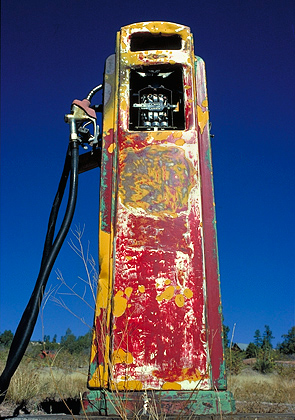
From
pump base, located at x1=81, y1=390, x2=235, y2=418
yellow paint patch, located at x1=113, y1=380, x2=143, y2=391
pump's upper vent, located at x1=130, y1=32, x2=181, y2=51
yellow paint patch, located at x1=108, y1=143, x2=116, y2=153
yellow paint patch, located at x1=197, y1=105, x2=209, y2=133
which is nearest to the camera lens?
pump base, located at x1=81, y1=390, x2=235, y2=418

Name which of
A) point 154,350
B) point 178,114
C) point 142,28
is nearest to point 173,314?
point 154,350

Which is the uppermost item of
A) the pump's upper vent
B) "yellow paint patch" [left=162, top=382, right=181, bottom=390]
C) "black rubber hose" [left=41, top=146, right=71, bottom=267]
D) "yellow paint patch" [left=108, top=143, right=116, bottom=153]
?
the pump's upper vent

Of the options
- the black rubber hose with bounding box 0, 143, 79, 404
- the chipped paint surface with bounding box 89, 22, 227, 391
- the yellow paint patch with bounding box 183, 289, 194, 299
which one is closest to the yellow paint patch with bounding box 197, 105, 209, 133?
the chipped paint surface with bounding box 89, 22, 227, 391

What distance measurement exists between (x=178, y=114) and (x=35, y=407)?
10.3 ft

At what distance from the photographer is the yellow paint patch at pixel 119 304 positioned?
2.69m

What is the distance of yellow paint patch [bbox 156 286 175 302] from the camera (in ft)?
8.93

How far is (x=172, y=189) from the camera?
3027 mm

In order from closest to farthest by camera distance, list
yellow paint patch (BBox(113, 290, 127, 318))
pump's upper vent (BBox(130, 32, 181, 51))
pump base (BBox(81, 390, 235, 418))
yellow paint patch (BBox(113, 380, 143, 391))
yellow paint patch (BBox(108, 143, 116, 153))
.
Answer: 1. pump base (BBox(81, 390, 235, 418))
2. yellow paint patch (BBox(113, 380, 143, 391))
3. yellow paint patch (BBox(113, 290, 127, 318))
4. yellow paint patch (BBox(108, 143, 116, 153))
5. pump's upper vent (BBox(130, 32, 181, 51))

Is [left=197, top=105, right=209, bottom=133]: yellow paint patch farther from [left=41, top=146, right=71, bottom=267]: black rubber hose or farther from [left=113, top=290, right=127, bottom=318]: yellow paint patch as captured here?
[left=113, top=290, right=127, bottom=318]: yellow paint patch

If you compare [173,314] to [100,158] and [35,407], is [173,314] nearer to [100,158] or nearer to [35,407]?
[100,158]

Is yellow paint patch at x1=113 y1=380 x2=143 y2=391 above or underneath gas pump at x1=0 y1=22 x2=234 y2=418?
underneath

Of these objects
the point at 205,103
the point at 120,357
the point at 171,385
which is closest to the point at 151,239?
the point at 120,357

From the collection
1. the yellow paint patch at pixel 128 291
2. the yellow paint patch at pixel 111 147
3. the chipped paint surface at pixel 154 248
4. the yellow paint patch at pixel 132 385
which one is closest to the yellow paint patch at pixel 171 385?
the chipped paint surface at pixel 154 248

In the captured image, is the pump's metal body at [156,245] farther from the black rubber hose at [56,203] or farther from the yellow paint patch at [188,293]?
the black rubber hose at [56,203]
